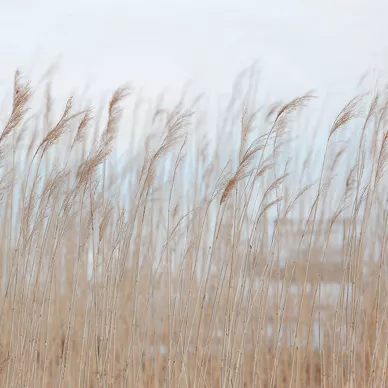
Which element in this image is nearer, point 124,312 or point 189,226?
point 189,226

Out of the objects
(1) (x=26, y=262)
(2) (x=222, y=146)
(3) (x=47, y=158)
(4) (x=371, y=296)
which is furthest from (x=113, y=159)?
(4) (x=371, y=296)

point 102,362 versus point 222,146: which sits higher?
point 222,146

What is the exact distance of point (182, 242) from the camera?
2.54 m

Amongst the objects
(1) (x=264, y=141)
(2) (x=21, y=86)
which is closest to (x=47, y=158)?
(2) (x=21, y=86)

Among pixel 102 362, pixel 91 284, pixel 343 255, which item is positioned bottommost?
pixel 102 362

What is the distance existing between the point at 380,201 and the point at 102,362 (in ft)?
4.78

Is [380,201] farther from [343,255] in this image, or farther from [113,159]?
[113,159]

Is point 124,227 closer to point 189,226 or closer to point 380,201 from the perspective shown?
point 189,226

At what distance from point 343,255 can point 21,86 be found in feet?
3.54

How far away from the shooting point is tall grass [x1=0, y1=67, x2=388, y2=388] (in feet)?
6.24

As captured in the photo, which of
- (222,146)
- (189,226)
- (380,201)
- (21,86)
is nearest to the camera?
(21,86)

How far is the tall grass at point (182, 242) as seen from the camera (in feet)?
6.24

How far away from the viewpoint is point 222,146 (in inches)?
105

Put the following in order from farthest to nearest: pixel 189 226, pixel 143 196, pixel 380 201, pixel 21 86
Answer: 1. pixel 380 201
2. pixel 189 226
3. pixel 143 196
4. pixel 21 86
